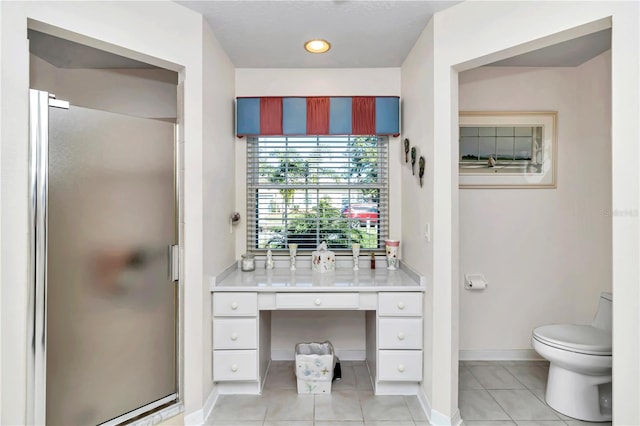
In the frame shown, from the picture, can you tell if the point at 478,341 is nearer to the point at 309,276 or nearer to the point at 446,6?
the point at 309,276

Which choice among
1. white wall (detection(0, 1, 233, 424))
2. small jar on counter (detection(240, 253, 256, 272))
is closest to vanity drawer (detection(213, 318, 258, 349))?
white wall (detection(0, 1, 233, 424))

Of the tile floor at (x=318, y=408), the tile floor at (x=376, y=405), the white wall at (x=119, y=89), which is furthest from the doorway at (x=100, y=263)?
the tile floor at (x=376, y=405)

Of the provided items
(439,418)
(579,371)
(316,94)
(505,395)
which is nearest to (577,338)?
(579,371)

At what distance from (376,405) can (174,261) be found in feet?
5.15

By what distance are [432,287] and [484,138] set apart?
1410 millimetres

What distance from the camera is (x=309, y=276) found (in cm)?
253

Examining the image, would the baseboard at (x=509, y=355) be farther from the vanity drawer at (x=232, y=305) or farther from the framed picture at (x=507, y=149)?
the vanity drawer at (x=232, y=305)

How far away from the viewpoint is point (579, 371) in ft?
6.65

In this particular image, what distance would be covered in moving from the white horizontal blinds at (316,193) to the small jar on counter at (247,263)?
0.19 meters

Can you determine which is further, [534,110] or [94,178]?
[534,110]

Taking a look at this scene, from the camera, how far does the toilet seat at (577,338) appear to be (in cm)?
196
